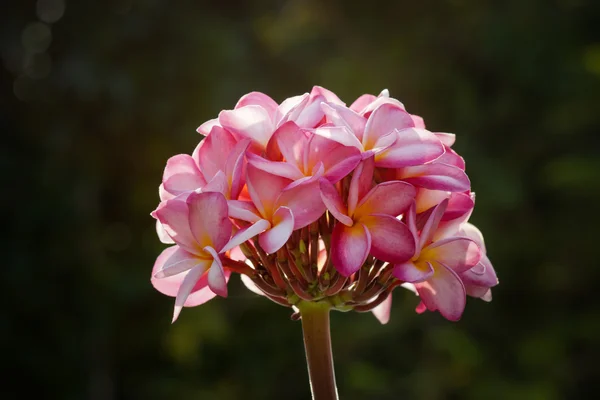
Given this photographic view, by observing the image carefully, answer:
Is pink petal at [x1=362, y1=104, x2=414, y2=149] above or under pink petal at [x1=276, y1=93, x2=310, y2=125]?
under

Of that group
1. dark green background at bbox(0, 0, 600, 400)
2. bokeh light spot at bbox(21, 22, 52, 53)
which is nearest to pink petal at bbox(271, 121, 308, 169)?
dark green background at bbox(0, 0, 600, 400)

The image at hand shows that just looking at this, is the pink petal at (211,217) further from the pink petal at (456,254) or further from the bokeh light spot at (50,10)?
the bokeh light spot at (50,10)

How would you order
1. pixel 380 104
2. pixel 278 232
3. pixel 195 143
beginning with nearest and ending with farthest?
pixel 278 232 < pixel 380 104 < pixel 195 143

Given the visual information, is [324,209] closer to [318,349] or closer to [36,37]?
[318,349]

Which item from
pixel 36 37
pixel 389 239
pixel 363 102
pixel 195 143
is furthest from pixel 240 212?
pixel 36 37

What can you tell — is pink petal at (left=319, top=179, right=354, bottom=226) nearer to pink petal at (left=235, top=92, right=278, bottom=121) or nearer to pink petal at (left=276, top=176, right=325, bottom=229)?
pink petal at (left=276, top=176, right=325, bottom=229)

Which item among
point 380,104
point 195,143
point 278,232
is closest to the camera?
point 278,232

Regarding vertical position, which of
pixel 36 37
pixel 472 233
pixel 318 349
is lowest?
pixel 318 349
